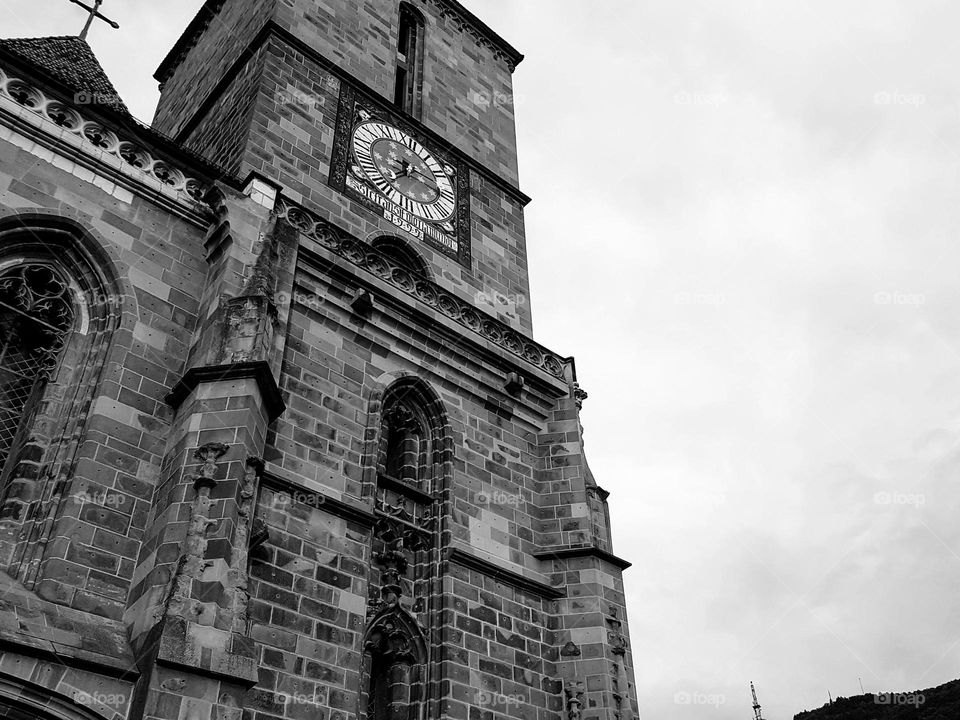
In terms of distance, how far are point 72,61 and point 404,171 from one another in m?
5.88

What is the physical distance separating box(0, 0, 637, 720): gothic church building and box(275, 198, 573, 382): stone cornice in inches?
1.7

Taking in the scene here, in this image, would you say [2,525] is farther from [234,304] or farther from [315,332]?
[315,332]

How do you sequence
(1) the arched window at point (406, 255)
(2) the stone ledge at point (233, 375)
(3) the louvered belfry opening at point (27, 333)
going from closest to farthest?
(2) the stone ledge at point (233, 375) < (3) the louvered belfry opening at point (27, 333) < (1) the arched window at point (406, 255)

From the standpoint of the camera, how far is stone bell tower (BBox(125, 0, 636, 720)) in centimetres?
877

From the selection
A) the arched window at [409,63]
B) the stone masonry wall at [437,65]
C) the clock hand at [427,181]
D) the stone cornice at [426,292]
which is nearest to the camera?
the stone cornice at [426,292]

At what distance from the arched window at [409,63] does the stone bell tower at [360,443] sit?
0.38 feet

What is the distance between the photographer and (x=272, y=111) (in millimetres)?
15352

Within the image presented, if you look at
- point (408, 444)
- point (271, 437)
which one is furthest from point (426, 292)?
point (271, 437)

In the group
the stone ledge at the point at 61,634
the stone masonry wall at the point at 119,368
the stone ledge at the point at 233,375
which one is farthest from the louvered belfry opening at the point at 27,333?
the stone ledge at the point at 61,634

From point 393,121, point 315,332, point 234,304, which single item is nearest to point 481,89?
point 393,121

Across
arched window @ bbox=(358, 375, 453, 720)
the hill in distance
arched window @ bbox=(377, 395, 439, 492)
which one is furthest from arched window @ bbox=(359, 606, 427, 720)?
the hill in distance

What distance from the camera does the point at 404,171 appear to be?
17062mm

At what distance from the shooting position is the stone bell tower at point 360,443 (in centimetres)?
877

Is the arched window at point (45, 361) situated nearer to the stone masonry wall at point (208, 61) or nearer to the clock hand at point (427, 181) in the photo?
the clock hand at point (427, 181)
